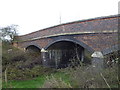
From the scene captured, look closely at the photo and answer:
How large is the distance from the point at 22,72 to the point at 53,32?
437cm

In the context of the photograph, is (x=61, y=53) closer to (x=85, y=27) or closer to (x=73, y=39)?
(x=73, y=39)

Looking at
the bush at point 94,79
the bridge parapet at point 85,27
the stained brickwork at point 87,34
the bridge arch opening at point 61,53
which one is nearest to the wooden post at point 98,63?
the bush at point 94,79

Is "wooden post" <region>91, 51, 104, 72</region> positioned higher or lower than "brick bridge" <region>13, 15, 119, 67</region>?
lower

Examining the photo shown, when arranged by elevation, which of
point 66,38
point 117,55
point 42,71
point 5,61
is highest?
point 66,38

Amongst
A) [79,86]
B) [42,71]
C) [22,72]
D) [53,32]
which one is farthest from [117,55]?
[53,32]

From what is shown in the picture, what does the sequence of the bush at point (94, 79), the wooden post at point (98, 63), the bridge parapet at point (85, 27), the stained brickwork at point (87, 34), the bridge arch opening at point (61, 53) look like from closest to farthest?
1. the bush at point (94, 79)
2. the wooden post at point (98, 63)
3. the stained brickwork at point (87, 34)
4. the bridge parapet at point (85, 27)
5. the bridge arch opening at point (61, 53)

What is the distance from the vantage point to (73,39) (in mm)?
10320

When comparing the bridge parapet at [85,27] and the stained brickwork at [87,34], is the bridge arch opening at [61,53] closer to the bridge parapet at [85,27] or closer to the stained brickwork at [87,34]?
the stained brickwork at [87,34]

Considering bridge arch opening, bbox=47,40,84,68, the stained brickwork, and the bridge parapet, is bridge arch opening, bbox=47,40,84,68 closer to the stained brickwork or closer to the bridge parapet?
the stained brickwork

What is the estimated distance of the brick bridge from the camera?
25.6ft

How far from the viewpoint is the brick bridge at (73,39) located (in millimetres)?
7804

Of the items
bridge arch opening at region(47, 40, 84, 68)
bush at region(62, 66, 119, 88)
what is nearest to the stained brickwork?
bridge arch opening at region(47, 40, 84, 68)

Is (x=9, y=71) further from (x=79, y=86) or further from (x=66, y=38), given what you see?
(x=79, y=86)

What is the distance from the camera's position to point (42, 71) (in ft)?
36.6
